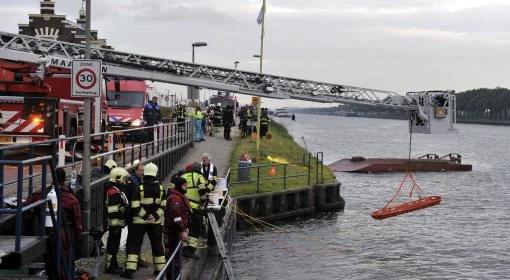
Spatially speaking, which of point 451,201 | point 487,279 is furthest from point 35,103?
point 451,201

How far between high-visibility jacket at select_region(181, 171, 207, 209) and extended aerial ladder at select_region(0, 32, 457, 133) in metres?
9.69

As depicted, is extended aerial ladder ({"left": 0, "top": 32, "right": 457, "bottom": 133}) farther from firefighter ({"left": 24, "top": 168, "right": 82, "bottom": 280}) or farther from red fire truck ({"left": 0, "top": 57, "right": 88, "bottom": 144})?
firefighter ({"left": 24, "top": 168, "right": 82, "bottom": 280})

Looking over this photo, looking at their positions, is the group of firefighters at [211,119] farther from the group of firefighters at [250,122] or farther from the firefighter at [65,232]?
the firefighter at [65,232]

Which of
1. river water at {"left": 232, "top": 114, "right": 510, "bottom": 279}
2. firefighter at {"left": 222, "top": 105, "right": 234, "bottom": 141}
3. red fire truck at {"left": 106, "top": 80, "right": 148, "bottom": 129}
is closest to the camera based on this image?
river water at {"left": 232, "top": 114, "right": 510, "bottom": 279}

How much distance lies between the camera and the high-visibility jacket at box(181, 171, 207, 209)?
14.6m

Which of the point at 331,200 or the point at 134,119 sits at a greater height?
the point at 134,119

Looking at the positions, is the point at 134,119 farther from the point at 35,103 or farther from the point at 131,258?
the point at 131,258

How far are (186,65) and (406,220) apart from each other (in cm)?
1455

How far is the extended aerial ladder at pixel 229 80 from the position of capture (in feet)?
99.1

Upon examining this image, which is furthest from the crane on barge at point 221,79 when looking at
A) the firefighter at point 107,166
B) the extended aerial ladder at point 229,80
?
the firefighter at point 107,166

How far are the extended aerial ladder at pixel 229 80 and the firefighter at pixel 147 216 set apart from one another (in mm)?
11346

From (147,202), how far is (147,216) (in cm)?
28

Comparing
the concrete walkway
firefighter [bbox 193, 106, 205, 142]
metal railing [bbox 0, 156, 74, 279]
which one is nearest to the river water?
the concrete walkway

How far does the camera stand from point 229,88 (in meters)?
37.0
